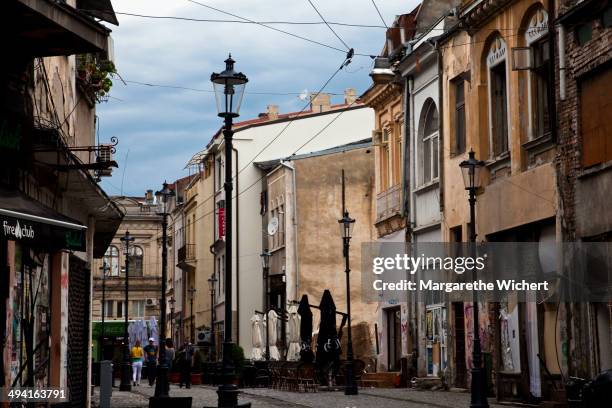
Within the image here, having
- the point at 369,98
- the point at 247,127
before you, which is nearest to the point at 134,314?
the point at 247,127

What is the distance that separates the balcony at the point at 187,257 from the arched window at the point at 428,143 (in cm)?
4246

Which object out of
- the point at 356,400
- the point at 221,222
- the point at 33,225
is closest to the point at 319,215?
the point at 221,222

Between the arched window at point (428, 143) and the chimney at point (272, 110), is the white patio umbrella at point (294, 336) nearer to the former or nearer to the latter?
the arched window at point (428, 143)

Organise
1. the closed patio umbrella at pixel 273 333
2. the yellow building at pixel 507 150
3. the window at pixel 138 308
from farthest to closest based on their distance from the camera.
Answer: the window at pixel 138 308 < the closed patio umbrella at pixel 273 333 < the yellow building at pixel 507 150

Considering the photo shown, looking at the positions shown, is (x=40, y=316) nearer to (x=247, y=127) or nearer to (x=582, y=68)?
(x=582, y=68)

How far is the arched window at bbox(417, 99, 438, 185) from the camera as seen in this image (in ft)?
112

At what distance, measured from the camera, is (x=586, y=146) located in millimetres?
22422

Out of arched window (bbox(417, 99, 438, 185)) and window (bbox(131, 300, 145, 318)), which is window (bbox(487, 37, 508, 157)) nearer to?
arched window (bbox(417, 99, 438, 185))

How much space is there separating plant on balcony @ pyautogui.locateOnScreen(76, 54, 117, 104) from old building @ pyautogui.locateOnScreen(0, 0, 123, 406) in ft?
0.11

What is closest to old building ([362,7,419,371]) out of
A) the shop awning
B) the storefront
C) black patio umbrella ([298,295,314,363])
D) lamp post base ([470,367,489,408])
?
black patio umbrella ([298,295,314,363])

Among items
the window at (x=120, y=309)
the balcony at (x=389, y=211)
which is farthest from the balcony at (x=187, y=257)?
the balcony at (x=389, y=211)

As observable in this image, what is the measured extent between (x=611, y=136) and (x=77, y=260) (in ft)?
31.2

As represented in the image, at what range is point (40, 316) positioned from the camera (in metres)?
17.5

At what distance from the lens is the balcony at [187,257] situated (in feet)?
252
